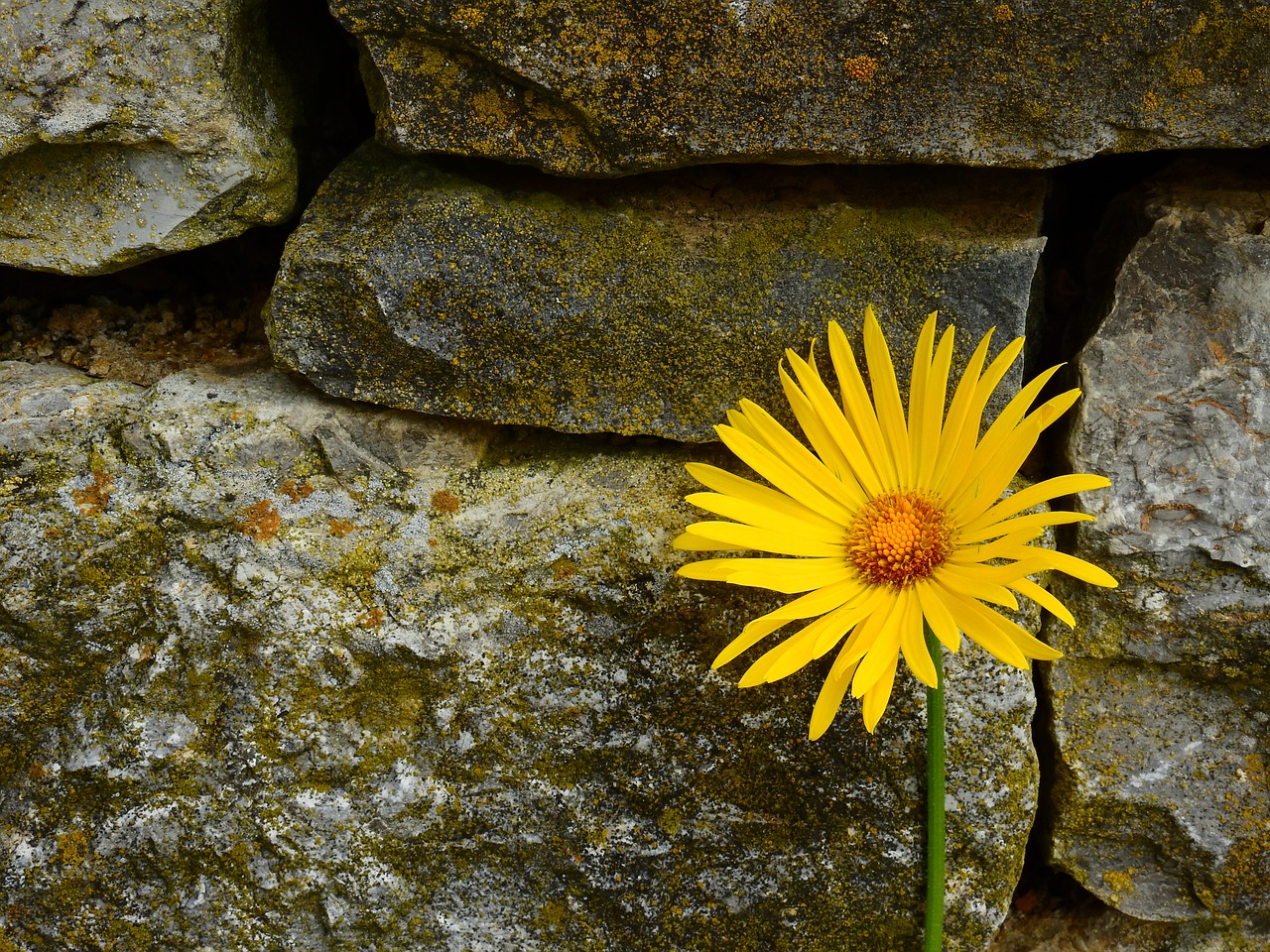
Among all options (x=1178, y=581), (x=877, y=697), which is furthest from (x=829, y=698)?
(x=1178, y=581)

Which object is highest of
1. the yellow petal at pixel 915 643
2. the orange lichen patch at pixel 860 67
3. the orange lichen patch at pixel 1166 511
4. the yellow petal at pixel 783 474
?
the orange lichen patch at pixel 860 67

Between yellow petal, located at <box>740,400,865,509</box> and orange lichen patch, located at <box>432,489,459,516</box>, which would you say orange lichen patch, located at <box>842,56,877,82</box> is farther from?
orange lichen patch, located at <box>432,489,459,516</box>

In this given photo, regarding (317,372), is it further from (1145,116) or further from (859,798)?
(1145,116)

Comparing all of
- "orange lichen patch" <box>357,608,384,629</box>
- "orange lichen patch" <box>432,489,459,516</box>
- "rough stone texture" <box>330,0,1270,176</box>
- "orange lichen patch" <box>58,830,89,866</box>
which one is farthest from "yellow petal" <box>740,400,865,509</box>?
"orange lichen patch" <box>58,830,89,866</box>

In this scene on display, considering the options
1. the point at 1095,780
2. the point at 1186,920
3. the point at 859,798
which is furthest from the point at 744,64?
the point at 1186,920

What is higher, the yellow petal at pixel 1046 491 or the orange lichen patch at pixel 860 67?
the orange lichen patch at pixel 860 67

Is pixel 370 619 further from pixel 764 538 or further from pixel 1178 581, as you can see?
pixel 1178 581

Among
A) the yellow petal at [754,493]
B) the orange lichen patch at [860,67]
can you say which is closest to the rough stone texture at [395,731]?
the yellow petal at [754,493]

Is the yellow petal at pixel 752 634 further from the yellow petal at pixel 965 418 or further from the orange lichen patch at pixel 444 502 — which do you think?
the orange lichen patch at pixel 444 502
